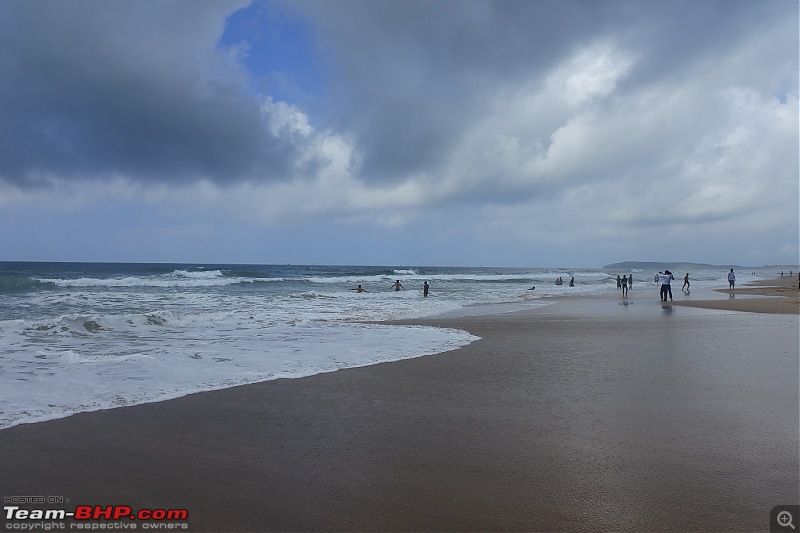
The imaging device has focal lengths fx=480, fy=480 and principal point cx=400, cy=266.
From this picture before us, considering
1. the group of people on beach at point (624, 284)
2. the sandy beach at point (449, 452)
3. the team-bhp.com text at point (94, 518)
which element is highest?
the group of people on beach at point (624, 284)

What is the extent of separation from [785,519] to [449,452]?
8.21ft

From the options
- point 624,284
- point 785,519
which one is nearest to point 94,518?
point 785,519

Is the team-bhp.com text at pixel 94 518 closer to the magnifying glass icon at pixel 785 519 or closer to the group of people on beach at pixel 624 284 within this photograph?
the magnifying glass icon at pixel 785 519

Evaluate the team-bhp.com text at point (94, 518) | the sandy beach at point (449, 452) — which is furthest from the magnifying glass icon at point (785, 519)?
the team-bhp.com text at point (94, 518)

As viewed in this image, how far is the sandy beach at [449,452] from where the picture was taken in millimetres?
3436

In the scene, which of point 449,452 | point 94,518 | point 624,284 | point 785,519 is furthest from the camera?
point 624,284

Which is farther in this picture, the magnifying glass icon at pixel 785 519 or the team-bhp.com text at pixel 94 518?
the team-bhp.com text at pixel 94 518

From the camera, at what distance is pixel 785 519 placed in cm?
330

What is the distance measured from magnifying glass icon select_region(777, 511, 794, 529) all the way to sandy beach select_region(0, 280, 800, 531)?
10 centimetres

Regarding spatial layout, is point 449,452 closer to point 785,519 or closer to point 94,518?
point 785,519

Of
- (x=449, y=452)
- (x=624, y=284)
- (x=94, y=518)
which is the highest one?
(x=624, y=284)

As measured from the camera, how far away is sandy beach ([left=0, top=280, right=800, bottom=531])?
3.44m

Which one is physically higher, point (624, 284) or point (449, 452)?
point (624, 284)

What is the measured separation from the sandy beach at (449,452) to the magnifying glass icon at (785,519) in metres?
0.10
